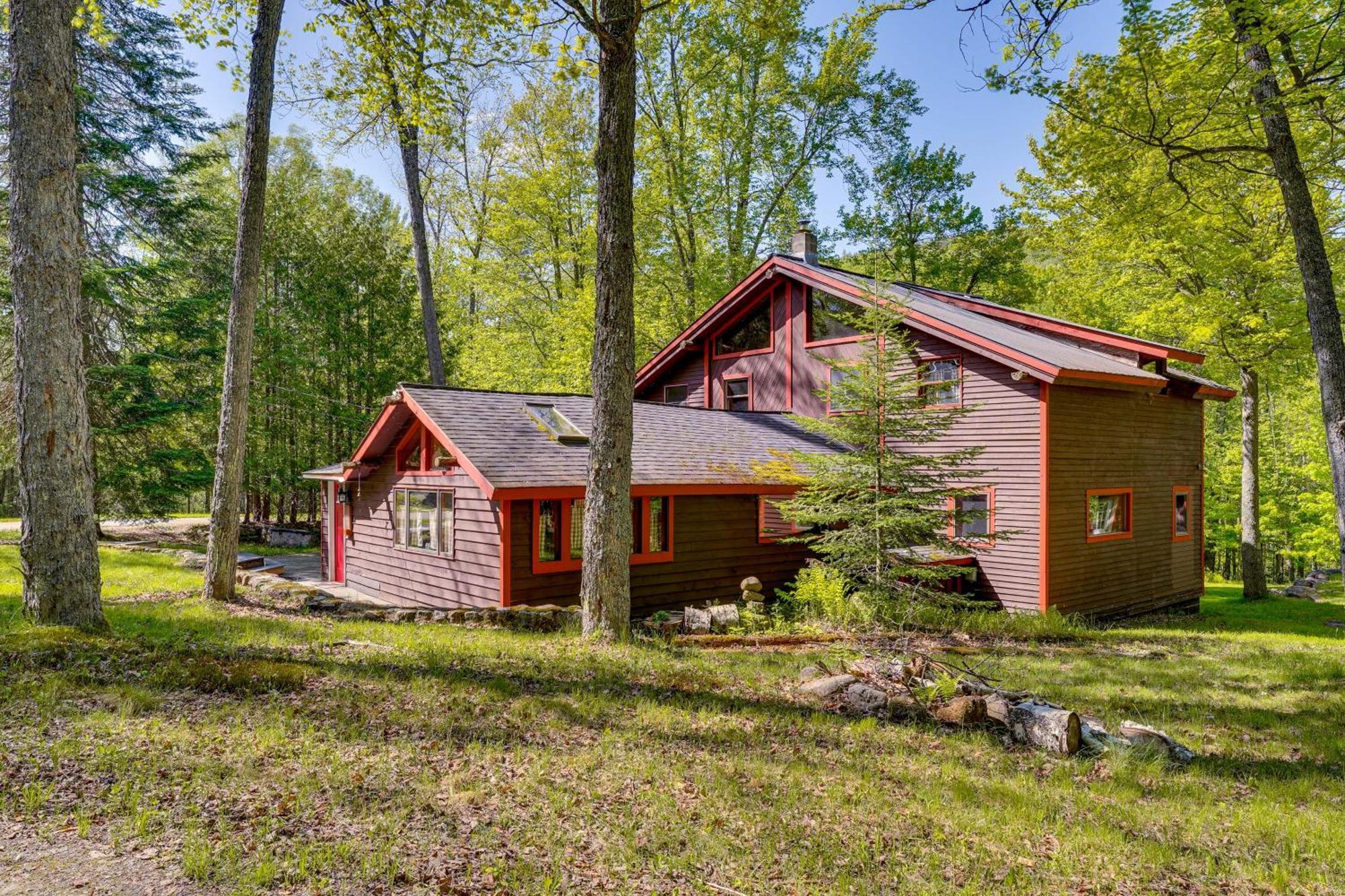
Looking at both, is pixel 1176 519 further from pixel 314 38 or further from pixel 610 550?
pixel 314 38

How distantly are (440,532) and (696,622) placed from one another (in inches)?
183

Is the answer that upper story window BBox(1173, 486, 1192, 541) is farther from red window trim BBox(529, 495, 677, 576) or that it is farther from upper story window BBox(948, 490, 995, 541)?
red window trim BBox(529, 495, 677, 576)

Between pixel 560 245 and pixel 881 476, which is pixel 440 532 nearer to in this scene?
pixel 881 476

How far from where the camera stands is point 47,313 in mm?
6246

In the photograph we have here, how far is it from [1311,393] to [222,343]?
39.8 meters

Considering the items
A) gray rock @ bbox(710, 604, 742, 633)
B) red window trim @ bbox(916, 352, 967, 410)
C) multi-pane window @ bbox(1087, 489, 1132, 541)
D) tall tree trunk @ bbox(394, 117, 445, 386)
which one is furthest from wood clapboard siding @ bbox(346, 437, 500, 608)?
multi-pane window @ bbox(1087, 489, 1132, 541)

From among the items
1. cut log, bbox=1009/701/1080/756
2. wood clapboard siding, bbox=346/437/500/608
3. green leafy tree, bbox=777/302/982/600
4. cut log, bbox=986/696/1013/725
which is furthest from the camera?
wood clapboard siding, bbox=346/437/500/608

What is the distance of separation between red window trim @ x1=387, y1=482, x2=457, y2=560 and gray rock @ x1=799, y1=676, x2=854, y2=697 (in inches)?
266

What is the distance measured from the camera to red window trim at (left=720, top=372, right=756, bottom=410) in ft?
58.4

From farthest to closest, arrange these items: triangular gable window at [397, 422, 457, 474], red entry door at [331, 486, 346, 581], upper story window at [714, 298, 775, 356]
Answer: upper story window at [714, 298, 775, 356] < red entry door at [331, 486, 346, 581] < triangular gable window at [397, 422, 457, 474]

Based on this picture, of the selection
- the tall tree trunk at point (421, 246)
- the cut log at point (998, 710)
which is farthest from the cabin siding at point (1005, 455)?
the tall tree trunk at point (421, 246)

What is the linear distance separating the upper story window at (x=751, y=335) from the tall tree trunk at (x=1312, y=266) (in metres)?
10.0

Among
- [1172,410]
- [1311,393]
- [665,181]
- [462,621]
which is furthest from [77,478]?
[1311,393]

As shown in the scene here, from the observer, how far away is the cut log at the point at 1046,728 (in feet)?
18.1
